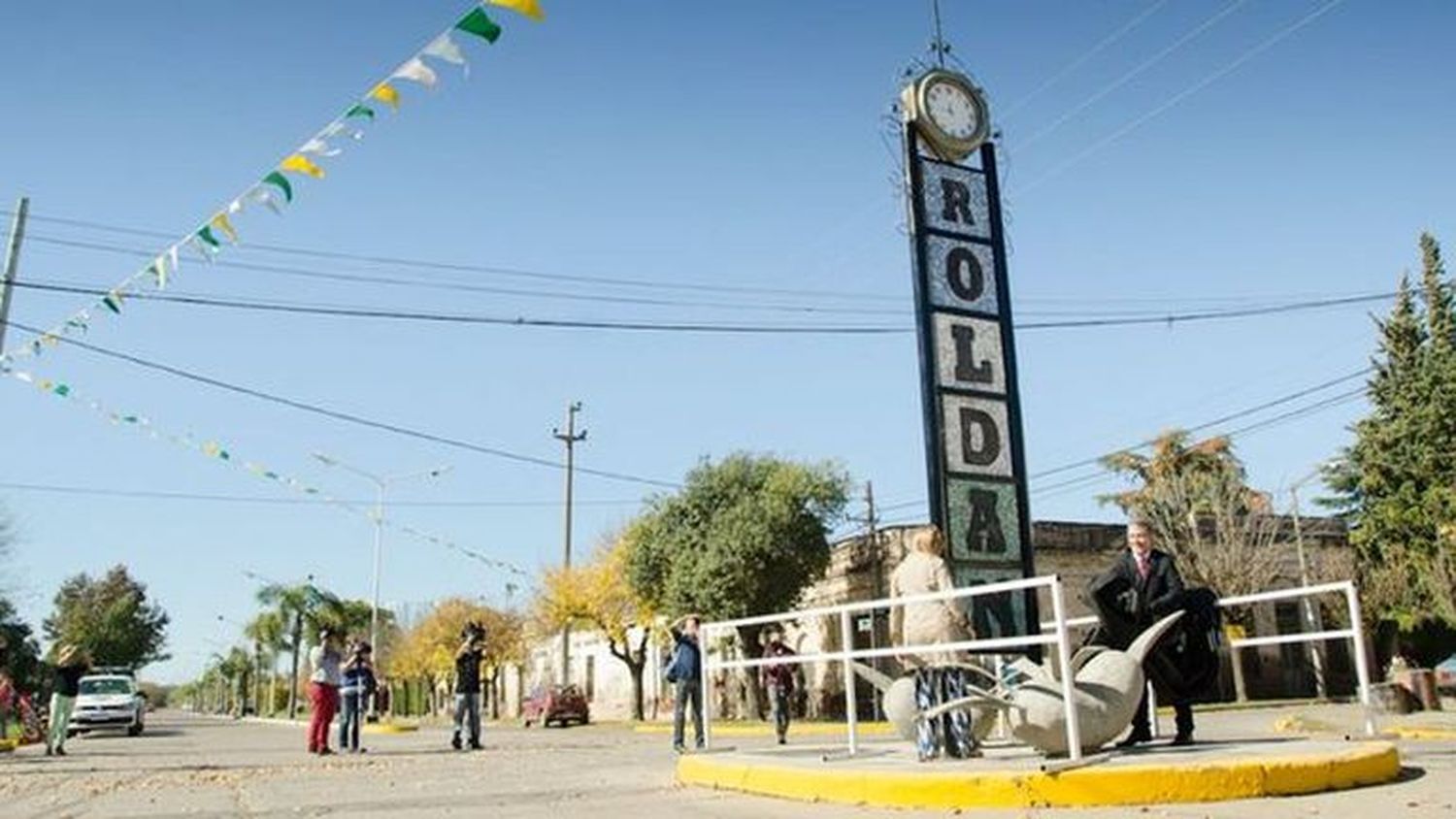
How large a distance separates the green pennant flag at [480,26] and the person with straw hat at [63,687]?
12770 mm

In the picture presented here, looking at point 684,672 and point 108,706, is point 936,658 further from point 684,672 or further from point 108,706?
point 108,706

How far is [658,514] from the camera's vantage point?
118 ft

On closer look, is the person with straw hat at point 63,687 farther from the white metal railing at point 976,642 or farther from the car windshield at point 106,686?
the car windshield at point 106,686

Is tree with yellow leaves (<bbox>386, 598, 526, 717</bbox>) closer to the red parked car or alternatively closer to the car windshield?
the red parked car

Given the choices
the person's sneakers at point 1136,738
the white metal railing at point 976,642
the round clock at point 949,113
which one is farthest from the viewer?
the round clock at point 949,113

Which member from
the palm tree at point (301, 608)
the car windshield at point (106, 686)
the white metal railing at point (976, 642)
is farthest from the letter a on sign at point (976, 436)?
the palm tree at point (301, 608)

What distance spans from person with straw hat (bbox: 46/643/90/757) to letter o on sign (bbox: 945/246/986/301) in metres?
13.9

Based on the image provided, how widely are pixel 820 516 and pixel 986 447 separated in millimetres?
22988

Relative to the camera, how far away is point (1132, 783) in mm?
5984

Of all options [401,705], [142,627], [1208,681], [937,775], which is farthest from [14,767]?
[142,627]

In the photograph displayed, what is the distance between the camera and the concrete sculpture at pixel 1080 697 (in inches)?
270

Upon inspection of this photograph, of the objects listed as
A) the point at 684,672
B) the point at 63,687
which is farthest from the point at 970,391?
the point at 63,687

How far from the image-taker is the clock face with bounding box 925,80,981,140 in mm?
12734

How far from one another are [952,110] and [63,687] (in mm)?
15415
